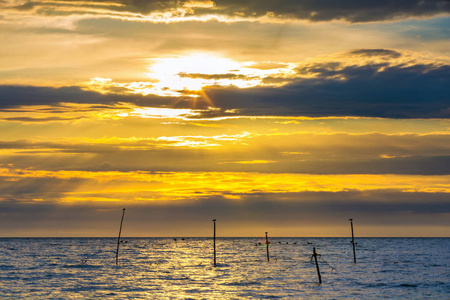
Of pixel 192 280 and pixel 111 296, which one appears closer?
pixel 111 296

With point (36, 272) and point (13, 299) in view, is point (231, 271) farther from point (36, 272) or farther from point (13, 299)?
point (13, 299)

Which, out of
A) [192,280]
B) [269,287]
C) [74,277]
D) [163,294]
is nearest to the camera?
[163,294]

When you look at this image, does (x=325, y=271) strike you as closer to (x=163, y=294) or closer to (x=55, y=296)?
(x=163, y=294)

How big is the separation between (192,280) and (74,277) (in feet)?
76.3

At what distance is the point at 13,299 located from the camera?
6875 centimetres

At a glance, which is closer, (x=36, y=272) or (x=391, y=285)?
(x=391, y=285)

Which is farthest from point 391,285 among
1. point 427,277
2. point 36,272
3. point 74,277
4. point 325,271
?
point 36,272

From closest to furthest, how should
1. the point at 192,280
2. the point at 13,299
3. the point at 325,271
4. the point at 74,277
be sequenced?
the point at 13,299 < the point at 192,280 < the point at 74,277 < the point at 325,271

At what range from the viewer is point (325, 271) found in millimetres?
106938

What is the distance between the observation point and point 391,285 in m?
83.2

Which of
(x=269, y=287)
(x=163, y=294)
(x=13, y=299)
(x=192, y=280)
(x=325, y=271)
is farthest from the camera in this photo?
(x=325, y=271)

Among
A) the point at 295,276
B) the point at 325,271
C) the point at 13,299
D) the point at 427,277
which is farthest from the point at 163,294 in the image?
the point at 427,277

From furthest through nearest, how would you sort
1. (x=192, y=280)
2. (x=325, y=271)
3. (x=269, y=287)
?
(x=325, y=271), (x=192, y=280), (x=269, y=287)

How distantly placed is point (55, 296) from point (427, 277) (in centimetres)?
6384
